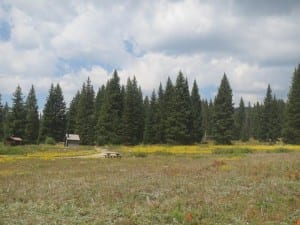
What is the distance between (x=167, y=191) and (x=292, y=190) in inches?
203

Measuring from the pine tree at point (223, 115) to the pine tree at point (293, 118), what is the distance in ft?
40.3

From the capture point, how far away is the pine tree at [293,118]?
3295 inches

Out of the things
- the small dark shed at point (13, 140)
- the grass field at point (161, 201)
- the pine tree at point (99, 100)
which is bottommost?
the grass field at point (161, 201)

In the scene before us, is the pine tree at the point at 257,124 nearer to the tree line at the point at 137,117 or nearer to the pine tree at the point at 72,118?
the tree line at the point at 137,117

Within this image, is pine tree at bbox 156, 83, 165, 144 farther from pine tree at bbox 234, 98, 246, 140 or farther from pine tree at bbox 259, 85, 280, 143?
pine tree at bbox 234, 98, 246, 140

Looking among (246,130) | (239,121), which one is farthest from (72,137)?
(246,130)

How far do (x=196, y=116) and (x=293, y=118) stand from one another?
26.5 meters

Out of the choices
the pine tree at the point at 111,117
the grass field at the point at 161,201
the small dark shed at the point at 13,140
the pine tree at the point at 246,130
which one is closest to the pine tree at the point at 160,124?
the pine tree at the point at 111,117

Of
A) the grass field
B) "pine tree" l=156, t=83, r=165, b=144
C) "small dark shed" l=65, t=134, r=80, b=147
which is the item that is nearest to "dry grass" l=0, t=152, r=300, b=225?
the grass field

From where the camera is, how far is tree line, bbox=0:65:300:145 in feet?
293

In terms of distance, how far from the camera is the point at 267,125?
11362 centimetres

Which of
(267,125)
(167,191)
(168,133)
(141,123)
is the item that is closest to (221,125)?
(168,133)

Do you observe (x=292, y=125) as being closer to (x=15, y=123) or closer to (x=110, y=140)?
(x=110, y=140)

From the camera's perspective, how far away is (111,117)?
95.6 metres
